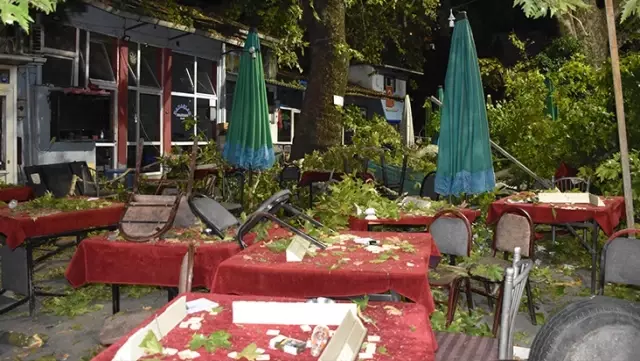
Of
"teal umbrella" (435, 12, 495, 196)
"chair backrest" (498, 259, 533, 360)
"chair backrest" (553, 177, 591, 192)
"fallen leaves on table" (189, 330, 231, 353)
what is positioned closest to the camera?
"fallen leaves on table" (189, 330, 231, 353)

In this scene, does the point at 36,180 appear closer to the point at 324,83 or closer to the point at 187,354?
the point at 324,83

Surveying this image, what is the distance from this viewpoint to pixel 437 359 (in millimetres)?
3744

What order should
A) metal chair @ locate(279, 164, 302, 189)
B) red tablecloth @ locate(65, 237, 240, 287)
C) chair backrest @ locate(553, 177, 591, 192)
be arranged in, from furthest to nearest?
1. metal chair @ locate(279, 164, 302, 189)
2. chair backrest @ locate(553, 177, 591, 192)
3. red tablecloth @ locate(65, 237, 240, 287)

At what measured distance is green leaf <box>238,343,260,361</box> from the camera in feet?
8.75

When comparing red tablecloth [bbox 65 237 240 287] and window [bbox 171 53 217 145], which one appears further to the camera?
window [bbox 171 53 217 145]

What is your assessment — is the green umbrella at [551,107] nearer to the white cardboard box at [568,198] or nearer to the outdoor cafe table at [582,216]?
the white cardboard box at [568,198]

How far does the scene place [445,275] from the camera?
5.83m

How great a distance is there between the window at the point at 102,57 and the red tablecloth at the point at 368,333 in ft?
40.5

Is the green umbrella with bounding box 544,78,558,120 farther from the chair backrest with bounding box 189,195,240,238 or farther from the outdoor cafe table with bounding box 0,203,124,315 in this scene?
the outdoor cafe table with bounding box 0,203,124,315

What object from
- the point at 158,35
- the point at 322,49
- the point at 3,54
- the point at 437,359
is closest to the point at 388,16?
the point at 322,49

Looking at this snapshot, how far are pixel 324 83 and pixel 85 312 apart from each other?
37.3ft

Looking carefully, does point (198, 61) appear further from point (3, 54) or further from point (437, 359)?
point (437, 359)

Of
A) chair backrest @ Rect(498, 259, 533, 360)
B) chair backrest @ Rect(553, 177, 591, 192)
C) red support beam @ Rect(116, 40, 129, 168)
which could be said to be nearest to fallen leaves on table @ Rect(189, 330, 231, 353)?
chair backrest @ Rect(498, 259, 533, 360)

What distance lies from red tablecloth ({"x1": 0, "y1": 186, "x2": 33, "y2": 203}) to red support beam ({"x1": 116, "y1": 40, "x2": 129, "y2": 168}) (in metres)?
4.84
